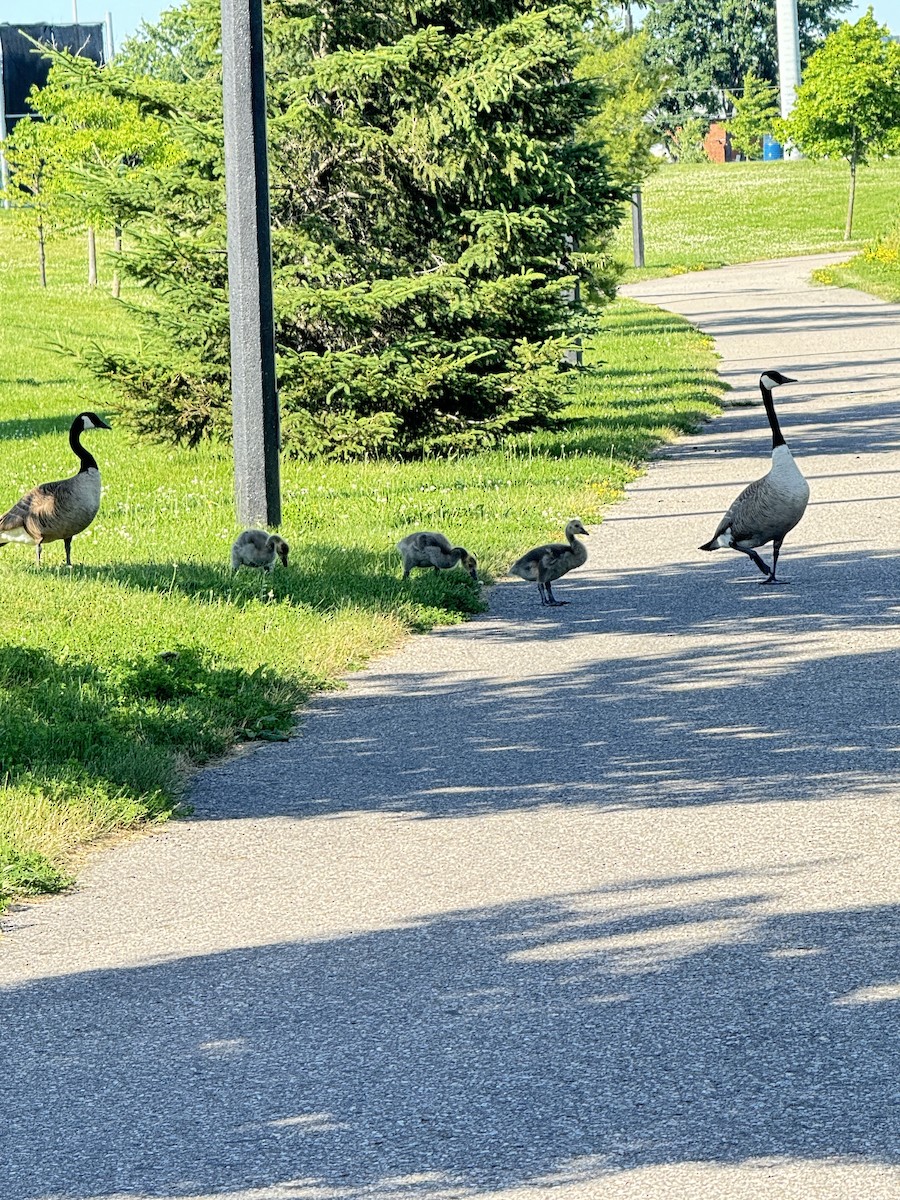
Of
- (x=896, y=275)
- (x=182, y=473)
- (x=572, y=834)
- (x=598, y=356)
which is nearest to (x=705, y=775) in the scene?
(x=572, y=834)

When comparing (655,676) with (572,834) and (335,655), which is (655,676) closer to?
(335,655)

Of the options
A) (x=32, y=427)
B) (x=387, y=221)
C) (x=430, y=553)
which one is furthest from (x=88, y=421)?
(x=32, y=427)

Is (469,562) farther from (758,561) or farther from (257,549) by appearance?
(758,561)

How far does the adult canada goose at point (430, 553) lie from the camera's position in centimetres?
1195

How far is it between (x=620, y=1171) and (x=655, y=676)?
562 cm

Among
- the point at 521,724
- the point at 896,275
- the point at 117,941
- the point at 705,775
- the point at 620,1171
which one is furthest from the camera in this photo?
the point at 896,275

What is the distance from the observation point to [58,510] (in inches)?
472

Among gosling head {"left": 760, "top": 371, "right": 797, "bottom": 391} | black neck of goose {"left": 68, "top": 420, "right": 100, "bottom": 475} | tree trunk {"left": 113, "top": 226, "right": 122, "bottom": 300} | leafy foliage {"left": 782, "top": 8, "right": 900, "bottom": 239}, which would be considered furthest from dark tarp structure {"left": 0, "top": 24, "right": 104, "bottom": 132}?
gosling head {"left": 760, "top": 371, "right": 797, "bottom": 391}

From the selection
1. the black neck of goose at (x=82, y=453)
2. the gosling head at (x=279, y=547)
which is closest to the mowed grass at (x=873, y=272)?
the black neck of goose at (x=82, y=453)

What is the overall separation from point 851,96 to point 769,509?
53.8m

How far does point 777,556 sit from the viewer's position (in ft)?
40.2

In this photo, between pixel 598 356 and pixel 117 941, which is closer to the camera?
pixel 117 941

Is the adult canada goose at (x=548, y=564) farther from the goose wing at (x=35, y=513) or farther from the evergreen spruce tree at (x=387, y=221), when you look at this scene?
the evergreen spruce tree at (x=387, y=221)

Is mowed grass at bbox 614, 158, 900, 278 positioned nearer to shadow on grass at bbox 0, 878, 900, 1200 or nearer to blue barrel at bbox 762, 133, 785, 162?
blue barrel at bbox 762, 133, 785, 162
